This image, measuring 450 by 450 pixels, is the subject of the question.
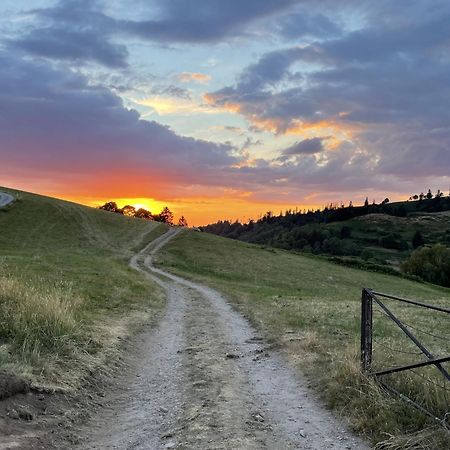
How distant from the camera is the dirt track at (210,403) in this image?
296 inches

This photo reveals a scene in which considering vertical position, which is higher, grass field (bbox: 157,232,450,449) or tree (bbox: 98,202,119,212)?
tree (bbox: 98,202,119,212)

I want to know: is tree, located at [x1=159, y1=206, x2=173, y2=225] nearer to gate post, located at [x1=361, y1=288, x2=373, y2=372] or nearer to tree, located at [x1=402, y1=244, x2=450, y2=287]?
tree, located at [x1=402, y1=244, x2=450, y2=287]

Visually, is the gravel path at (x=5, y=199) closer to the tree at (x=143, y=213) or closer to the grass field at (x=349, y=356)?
the grass field at (x=349, y=356)

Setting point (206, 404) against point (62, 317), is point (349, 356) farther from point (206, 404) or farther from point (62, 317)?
point (62, 317)

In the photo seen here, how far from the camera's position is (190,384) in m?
10.5

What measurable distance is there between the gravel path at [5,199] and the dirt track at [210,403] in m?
68.9

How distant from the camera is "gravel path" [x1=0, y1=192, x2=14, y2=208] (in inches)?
2982

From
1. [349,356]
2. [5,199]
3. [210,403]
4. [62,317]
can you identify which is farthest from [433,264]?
[210,403]

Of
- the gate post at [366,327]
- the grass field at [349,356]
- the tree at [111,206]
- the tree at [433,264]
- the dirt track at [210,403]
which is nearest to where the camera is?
the grass field at [349,356]

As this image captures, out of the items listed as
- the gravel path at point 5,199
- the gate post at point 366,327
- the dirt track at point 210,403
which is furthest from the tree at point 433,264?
the gate post at point 366,327

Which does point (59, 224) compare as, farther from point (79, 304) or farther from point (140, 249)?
point (79, 304)

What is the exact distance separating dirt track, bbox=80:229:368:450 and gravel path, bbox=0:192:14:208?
226 ft

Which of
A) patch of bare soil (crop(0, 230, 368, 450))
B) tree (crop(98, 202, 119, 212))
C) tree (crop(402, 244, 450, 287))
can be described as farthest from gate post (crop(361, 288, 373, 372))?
tree (crop(98, 202, 119, 212))

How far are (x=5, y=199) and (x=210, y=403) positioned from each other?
81361 millimetres
